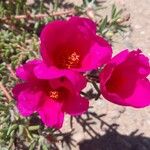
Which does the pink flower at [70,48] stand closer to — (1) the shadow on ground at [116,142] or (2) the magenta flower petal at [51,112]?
(2) the magenta flower petal at [51,112]

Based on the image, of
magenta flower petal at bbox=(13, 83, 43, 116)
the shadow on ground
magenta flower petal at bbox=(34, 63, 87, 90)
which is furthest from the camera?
the shadow on ground

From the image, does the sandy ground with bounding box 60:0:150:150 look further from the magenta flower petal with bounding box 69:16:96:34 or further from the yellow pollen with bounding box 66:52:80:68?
the magenta flower petal with bounding box 69:16:96:34

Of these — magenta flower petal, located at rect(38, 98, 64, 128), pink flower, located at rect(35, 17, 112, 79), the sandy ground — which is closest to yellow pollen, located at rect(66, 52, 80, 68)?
pink flower, located at rect(35, 17, 112, 79)

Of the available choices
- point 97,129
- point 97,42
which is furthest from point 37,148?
point 97,42

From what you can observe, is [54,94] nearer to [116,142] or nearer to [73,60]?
[73,60]

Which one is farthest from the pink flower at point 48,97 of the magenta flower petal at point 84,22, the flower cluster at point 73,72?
the magenta flower petal at point 84,22
